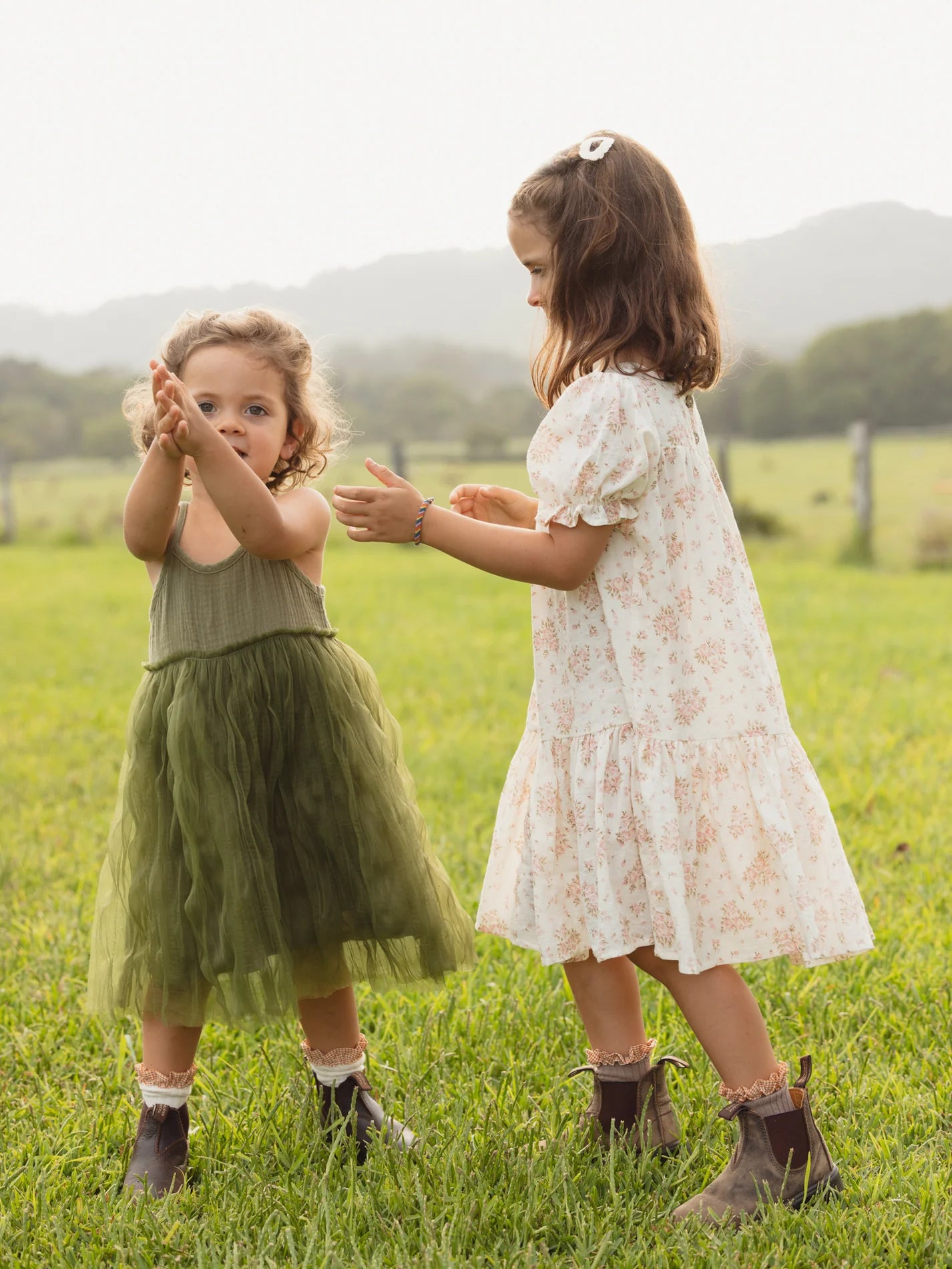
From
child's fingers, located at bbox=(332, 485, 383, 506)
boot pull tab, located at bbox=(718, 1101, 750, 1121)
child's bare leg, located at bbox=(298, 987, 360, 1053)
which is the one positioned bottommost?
boot pull tab, located at bbox=(718, 1101, 750, 1121)

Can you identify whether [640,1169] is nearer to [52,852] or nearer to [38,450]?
[52,852]

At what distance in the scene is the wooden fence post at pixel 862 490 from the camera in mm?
11406

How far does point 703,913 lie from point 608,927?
5.7 inches

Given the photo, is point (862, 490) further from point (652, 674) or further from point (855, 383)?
point (855, 383)

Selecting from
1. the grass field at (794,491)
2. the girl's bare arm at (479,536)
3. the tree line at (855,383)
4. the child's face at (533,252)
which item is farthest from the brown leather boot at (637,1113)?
the tree line at (855,383)

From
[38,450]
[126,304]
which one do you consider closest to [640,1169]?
[38,450]

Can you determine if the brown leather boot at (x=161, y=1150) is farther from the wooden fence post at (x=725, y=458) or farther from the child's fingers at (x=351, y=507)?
the wooden fence post at (x=725, y=458)

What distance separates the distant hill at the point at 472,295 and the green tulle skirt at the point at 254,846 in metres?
32.6

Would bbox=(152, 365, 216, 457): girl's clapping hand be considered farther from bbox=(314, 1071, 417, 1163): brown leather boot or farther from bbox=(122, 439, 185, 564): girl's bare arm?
bbox=(314, 1071, 417, 1163): brown leather boot

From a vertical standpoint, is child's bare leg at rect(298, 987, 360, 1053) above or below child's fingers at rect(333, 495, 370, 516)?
below

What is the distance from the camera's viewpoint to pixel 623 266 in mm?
1903

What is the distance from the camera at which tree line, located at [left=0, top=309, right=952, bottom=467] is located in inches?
812

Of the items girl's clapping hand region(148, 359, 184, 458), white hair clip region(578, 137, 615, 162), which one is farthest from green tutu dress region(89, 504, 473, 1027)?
white hair clip region(578, 137, 615, 162)

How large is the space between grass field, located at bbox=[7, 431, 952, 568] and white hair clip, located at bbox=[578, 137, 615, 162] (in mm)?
7589
